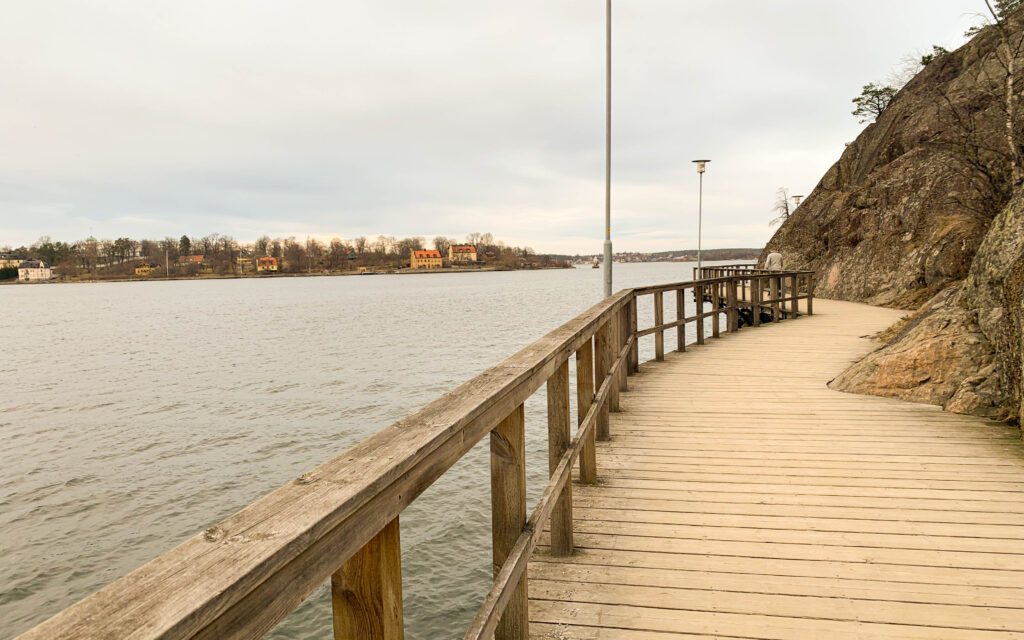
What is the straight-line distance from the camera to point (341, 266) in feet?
573

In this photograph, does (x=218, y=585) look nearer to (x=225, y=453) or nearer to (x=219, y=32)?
(x=225, y=453)

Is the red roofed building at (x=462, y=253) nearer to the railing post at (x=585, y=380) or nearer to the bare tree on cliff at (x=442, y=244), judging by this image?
the bare tree on cliff at (x=442, y=244)

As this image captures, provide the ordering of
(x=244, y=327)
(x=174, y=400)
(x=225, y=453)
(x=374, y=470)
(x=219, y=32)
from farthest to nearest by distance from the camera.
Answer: (x=244, y=327), (x=219, y=32), (x=174, y=400), (x=225, y=453), (x=374, y=470)

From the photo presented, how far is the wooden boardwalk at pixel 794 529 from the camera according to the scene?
2.73m

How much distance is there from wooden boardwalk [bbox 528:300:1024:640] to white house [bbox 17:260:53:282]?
186083 millimetres

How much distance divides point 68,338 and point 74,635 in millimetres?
41499

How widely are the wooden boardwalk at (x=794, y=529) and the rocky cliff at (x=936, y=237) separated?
0.56 m

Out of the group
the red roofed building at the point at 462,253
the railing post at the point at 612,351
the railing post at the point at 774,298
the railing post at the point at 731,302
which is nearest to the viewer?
the railing post at the point at 612,351

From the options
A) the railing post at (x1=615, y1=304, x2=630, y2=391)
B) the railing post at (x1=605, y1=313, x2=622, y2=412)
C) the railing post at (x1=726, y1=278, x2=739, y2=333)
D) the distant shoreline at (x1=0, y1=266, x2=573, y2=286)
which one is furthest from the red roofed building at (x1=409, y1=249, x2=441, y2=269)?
the railing post at (x1=605, y1=313, x2=622, y2=412)

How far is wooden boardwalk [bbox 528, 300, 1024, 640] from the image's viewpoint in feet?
8.95

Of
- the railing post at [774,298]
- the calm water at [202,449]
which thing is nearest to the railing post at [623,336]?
the calm water at [202,449]

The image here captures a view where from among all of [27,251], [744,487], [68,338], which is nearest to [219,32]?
[68,338]

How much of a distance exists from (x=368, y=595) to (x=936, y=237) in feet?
81.6

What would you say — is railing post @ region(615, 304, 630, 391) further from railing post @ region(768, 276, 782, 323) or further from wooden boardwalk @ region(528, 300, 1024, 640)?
railing post @ region(768, 276, 782, 323)
